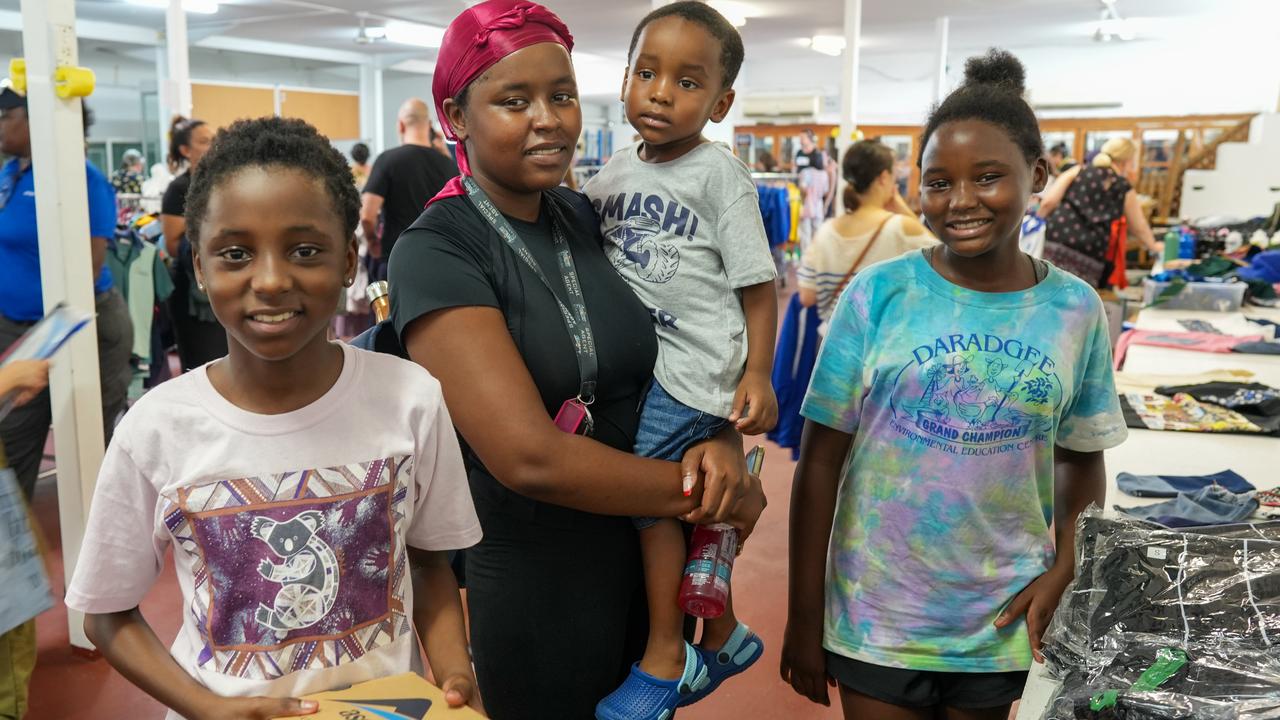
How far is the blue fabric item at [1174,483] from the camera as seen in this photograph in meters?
2.18

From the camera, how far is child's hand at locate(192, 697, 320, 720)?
3.30 ft

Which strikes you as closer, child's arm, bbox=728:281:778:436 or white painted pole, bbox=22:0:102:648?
child's arm, bbox=728:281:778:436

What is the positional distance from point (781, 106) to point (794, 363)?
41.6 ft

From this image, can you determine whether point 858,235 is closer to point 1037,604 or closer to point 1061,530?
point 1061,530

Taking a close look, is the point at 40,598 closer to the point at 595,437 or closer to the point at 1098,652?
the point at 595,437

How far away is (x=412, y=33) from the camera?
1415 cm

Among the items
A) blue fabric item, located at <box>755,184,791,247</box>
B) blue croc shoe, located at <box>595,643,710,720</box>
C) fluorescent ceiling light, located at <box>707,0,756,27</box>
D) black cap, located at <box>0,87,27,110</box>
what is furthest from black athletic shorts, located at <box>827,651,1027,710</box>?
fluorescent ceiling light, located at <box>707,0,756,27</box>

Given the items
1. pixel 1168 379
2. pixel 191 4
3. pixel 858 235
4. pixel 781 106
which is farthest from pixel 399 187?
pixel 781 106

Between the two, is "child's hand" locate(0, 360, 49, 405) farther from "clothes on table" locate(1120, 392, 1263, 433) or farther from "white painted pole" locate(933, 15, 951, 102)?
"white painted pole" locate(933, 15, 951, 102)

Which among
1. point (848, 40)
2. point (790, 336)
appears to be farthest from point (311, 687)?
point (848, 40)

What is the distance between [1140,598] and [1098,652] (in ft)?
0.33

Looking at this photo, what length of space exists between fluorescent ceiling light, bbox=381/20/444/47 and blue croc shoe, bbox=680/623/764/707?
41.9ft

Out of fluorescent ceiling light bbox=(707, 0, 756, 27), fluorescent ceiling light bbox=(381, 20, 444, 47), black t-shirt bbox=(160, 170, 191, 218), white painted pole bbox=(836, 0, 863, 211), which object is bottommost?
black t-shirt bbox=(160, 170, 191, 218)

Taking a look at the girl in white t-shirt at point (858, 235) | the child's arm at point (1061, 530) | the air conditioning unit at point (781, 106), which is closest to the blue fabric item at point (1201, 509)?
the child's arm at point (1061, 530)
